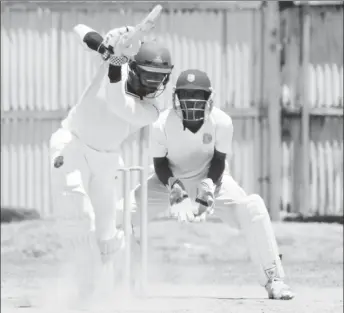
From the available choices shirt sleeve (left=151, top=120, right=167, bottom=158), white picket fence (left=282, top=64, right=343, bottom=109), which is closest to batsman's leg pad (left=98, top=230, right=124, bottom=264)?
shirt sleeve (left=151, top=120, right=167, bottom=158)

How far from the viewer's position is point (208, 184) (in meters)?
8.43

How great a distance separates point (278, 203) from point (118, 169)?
5369mm

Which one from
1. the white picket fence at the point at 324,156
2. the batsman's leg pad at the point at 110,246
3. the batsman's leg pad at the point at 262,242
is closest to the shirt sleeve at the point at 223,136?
the batsman's leg pad at the point at 262,242

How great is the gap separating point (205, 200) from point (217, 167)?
53 cm

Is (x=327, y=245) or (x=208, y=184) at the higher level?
(x=208, y=184)

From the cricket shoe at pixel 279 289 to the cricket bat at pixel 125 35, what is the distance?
2.24 metres

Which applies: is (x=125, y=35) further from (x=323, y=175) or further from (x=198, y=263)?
(x=323, y=175)

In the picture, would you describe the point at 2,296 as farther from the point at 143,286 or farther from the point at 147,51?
the point at 147,51

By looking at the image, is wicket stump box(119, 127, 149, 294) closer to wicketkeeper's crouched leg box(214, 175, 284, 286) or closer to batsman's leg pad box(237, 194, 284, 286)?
wicketkeeper's crouched leg box(214, 175, 284, 286)

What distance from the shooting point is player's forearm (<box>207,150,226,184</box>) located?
28.6ft

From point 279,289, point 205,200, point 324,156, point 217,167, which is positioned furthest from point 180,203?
point 324,156

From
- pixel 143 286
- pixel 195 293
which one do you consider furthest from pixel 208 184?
pixel 195 293

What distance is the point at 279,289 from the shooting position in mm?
8562

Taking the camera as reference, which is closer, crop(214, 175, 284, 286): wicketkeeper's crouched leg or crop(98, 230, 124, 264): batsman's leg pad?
crop(98, 230, 124, 264): batsman's leg pad
